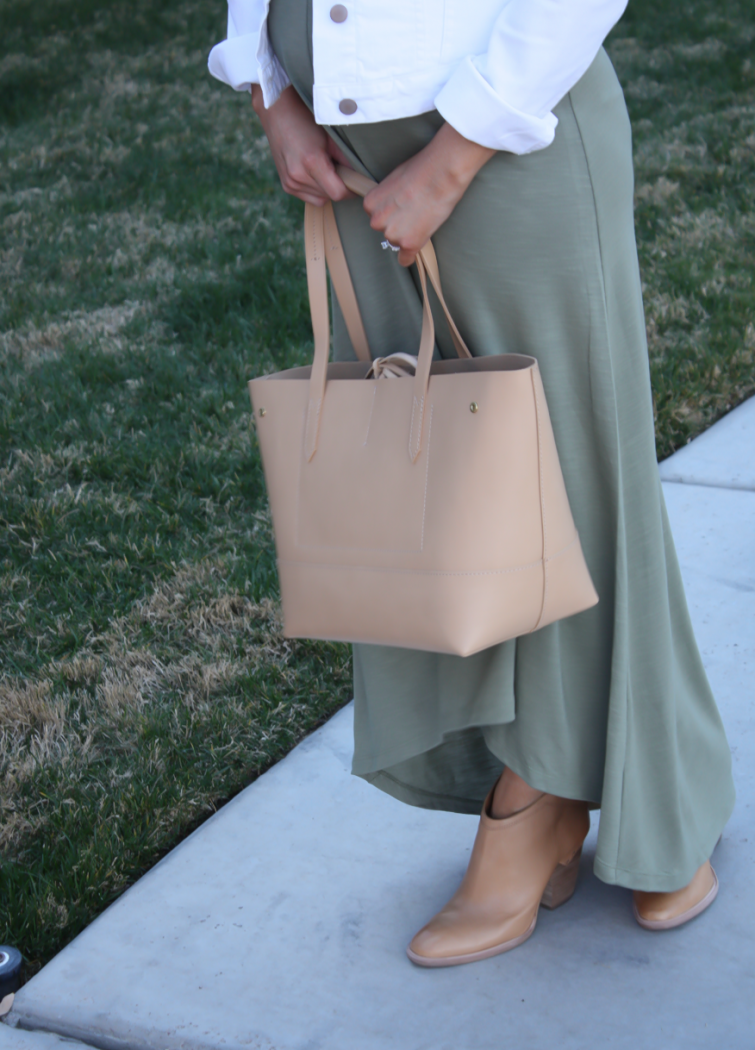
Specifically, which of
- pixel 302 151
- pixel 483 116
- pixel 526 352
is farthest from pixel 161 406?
pixel 483 116

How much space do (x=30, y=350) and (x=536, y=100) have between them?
358 centimetres

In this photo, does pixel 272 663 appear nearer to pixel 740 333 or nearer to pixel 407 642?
pixel 407 642

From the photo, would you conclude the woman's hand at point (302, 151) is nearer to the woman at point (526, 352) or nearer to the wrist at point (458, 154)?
the woman at point (526, 352)

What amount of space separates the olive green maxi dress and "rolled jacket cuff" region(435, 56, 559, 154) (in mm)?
51

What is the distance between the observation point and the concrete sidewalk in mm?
1445

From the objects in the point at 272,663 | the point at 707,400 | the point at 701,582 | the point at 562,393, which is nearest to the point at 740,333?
the point at 707,400

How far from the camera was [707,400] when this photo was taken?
354 centimetres

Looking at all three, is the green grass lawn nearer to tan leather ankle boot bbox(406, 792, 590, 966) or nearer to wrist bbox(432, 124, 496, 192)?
tan leather ankle boot bbox(406, 792, 590, 966)

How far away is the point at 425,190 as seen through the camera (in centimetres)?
126

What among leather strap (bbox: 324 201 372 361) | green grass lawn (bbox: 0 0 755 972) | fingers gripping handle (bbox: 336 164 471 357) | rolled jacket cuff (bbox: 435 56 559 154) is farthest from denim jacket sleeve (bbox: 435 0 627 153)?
green grass lawn (bbox: 0 0 755 972)

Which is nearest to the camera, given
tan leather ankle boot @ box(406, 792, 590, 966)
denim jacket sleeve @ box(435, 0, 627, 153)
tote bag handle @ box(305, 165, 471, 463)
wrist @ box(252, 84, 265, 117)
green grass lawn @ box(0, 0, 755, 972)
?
denim jacket sleeve @ box(435, 0, 627, 153)

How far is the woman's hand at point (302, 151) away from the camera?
1361mm

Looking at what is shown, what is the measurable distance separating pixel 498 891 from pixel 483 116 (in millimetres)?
1077

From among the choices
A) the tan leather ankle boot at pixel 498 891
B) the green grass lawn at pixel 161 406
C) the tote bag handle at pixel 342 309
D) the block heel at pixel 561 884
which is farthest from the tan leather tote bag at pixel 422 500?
the green grass lawn at pixel 161 406
